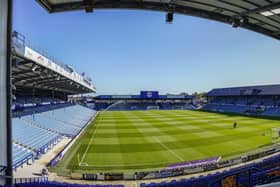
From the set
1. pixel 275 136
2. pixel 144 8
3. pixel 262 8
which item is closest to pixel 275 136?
pixel 275 136

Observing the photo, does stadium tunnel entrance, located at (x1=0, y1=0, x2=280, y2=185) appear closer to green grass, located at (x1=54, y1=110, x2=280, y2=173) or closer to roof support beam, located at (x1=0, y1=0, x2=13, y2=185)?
roof support beam, located at (x1=0, y1=0, x2=13, y2=185)

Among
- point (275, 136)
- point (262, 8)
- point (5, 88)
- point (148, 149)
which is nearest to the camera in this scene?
point (262, 8)

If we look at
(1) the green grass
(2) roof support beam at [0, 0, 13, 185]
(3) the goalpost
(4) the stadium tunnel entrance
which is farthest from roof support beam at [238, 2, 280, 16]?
(3) the goalpost

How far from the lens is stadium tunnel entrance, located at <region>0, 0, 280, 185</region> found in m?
6.12

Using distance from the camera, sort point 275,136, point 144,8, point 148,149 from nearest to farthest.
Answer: point 144,8 → point 148,149 → point 275,136

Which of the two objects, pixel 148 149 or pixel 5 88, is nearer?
pixel 5 88

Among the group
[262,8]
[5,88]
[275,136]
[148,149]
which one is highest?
[262,8]

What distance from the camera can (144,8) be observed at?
21.1ft

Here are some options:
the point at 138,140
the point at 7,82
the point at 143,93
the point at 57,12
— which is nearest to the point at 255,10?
the point at 57,12

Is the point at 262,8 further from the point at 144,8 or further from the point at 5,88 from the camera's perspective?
the point at 5,88

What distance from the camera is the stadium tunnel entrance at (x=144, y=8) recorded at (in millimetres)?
6125

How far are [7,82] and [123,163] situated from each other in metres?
13.5

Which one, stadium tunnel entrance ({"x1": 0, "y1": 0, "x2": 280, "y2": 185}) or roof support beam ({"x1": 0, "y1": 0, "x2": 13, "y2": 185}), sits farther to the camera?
roof support beam ({"x1": 0, "y1": 0, "x2": 13, "y2": 185})

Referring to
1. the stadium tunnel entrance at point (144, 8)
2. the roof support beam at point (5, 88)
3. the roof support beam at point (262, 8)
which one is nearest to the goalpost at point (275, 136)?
the stadium tunnel entrance at point (144, 8)
